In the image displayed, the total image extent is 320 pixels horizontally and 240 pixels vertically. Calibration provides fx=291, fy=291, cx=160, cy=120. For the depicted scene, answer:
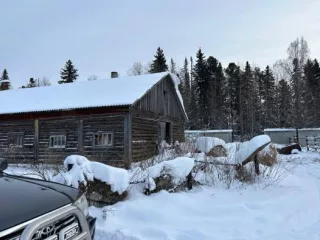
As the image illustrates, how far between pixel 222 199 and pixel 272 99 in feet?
139

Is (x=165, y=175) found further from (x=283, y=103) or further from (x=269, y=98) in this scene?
(x=269, y=98)

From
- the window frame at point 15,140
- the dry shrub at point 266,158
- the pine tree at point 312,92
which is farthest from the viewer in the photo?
the pine tree at point 312,92

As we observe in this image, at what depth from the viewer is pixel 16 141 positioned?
16.8 m

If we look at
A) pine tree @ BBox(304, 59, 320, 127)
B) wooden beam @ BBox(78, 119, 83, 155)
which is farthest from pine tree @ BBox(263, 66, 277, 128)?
wooden beam @ BBox(78, 119, 83, 155)

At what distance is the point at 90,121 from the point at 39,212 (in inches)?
515

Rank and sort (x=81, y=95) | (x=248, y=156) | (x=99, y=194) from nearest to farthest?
(x=99, y=194) < (x=248, y=156) < (x=81, y=95)

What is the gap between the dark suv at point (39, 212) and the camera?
77.9 inches

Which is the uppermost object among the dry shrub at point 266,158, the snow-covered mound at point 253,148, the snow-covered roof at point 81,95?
the snow-covered roof at point 81,95

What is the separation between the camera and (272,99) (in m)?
45.0

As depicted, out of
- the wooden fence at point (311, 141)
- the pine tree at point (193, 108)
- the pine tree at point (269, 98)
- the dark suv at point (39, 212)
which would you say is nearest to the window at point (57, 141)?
the dark suv at point (39, 212)

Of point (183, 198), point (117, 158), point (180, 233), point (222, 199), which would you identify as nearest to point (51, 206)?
point (180, 233)

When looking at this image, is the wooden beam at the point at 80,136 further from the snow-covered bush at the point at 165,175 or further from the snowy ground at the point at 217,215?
the snowy ground at the point at 217,215

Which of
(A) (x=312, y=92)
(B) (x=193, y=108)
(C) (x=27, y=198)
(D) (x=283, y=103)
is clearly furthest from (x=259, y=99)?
(C) (x=27, y=198)

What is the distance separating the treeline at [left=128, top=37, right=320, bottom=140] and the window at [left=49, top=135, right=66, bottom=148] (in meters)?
28.0
